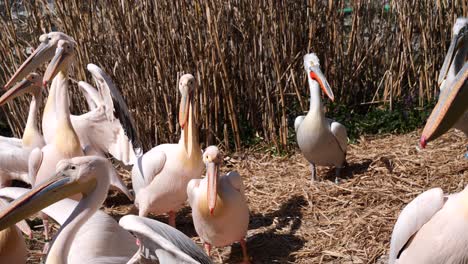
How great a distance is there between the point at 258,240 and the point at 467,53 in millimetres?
2130

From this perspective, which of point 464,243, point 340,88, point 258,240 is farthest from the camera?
point 340,88

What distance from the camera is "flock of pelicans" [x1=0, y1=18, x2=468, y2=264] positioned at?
103 inches

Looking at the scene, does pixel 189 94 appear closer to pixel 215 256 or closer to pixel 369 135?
pixel 215 256

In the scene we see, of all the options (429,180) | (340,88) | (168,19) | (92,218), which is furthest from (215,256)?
(340,88)

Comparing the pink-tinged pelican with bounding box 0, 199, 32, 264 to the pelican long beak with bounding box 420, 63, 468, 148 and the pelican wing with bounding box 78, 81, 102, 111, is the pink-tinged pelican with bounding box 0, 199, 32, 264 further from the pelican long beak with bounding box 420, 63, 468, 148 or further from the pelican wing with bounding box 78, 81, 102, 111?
the pelican long beak with bounding box 420, 63, 468, 148

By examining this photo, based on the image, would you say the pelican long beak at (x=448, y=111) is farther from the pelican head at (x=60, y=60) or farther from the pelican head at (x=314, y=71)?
the pelican head at (x=60, y=60)

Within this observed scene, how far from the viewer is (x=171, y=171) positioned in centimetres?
393

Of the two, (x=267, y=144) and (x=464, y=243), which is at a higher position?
(x=464, y=243)

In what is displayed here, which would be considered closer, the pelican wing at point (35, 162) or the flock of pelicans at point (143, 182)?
the flock of pelicans at point (143, 182)

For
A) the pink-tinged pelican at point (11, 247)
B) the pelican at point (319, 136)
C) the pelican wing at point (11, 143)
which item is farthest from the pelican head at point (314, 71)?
the pink-tinged pelican at point (11, 247)

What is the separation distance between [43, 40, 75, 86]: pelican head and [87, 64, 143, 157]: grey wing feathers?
0.17 metres

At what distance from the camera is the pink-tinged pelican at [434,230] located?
8.63 ft

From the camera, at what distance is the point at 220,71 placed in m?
4.97

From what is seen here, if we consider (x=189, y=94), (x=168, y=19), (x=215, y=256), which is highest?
(x=168, y=19)
